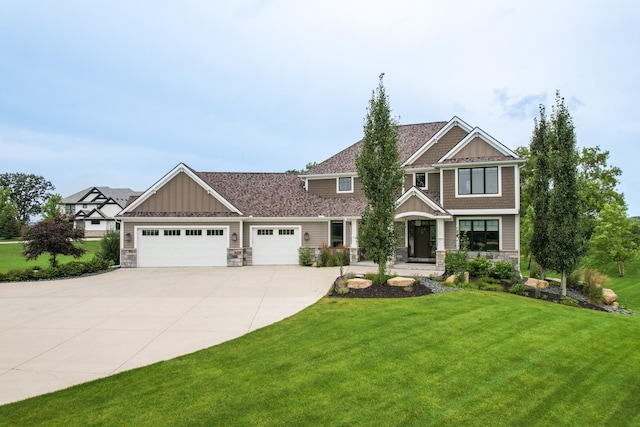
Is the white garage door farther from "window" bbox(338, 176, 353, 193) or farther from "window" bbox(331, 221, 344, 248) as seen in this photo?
"window" bbox(338, 176, 353, 193)

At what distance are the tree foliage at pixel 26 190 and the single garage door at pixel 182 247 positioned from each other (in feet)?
240

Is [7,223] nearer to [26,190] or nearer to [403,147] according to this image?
[26,190]

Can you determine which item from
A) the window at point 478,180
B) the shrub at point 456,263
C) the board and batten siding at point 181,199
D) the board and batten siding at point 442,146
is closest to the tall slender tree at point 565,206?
the shrub at point 456,263

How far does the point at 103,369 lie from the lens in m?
5.88

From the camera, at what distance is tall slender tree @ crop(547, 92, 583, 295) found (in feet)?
40.5

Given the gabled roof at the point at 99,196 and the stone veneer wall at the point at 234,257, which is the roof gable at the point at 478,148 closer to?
the stone veneer wall at the point at 234,257

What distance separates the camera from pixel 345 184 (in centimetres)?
2275

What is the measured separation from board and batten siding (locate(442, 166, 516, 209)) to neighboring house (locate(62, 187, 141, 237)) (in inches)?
2021

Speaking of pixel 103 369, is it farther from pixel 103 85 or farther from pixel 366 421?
pixel 103 85

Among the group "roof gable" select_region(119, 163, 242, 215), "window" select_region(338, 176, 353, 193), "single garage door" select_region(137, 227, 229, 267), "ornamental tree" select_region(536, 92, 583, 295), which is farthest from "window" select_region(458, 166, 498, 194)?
"single garage door" select_region(137, 227, 229, 267)

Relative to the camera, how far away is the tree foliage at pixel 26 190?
7312cm

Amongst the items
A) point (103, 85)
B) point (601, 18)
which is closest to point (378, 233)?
point (601, 18)

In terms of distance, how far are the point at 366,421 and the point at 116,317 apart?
777cm

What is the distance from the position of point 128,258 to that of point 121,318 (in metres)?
11.9
